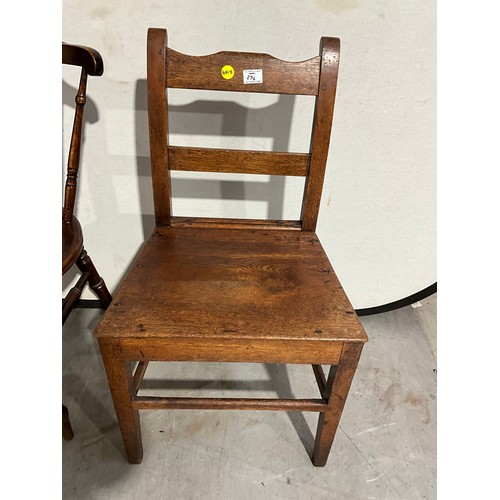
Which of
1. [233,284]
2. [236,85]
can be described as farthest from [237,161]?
[233,284]

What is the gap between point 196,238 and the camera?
3.19 feet

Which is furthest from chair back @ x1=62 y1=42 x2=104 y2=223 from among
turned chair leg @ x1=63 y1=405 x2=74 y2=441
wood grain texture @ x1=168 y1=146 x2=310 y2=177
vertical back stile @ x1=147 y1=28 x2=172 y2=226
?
turned chair leg @ x1=63 y1=405 x2=74 y2=441

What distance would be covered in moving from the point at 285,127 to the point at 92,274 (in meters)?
0.77

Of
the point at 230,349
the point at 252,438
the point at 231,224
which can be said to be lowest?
the point at 252,438

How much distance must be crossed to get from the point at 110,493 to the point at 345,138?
1179 mm

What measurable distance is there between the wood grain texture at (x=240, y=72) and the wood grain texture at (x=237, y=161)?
15 centimetres

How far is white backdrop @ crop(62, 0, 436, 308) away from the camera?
964 mm

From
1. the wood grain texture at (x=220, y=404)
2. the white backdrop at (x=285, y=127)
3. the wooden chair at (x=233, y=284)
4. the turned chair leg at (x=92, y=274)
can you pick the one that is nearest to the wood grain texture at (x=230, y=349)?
the wooden chair at (x=233, y=284)

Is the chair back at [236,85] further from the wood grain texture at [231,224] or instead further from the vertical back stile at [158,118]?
the wood grain texture at [231,224]

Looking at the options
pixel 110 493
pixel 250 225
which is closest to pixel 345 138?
pixel 250 225

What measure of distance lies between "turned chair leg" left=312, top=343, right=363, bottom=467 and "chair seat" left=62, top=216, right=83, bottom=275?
63cm

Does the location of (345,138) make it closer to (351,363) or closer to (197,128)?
(197,128)

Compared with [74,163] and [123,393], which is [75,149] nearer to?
[74,163]

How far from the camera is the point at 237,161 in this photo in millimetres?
944
